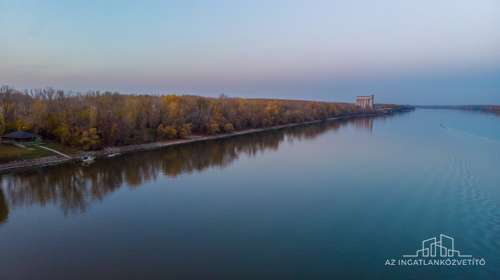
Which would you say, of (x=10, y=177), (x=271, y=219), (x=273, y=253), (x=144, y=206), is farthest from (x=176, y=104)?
(x=273, y=253)

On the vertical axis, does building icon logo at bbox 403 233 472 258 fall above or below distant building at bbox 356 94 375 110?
below

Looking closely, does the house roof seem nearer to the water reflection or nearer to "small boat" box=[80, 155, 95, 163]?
"small boat" box=[80, 155, 95, 163]

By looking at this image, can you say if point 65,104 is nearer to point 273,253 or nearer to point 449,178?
point 273,253

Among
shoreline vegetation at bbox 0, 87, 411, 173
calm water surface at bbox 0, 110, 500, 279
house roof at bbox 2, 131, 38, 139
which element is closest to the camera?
calm water surface at bbox 0, 110, 500, 279

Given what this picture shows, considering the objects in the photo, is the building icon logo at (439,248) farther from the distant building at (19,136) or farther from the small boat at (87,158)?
the distant building at (19,136)

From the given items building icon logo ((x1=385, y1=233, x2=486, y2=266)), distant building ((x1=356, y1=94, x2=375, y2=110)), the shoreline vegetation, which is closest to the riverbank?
the shoreline vegetation
